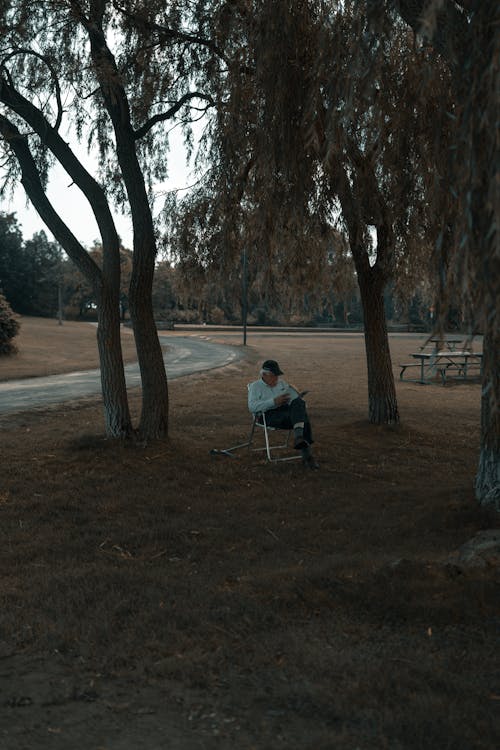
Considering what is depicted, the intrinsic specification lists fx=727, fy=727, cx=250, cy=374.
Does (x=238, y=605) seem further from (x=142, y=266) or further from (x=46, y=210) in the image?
(x=46, y=210)

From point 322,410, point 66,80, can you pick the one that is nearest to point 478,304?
point 66,80

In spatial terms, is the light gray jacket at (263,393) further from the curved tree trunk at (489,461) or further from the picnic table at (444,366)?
the picnic table at (444,366)

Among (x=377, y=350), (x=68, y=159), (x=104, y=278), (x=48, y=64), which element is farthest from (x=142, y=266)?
(x=377, y=350)

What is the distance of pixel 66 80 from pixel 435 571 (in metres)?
7.62

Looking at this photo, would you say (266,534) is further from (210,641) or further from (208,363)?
(208,363)

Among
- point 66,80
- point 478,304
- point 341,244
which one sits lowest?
point 478,304

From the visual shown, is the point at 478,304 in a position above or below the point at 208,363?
above

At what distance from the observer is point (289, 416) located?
916cm

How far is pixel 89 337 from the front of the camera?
159 feet

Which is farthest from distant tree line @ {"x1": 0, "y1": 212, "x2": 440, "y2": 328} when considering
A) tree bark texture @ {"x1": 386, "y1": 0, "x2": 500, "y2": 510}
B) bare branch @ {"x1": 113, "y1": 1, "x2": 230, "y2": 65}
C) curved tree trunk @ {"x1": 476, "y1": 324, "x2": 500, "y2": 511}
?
tree bark texture @ {"x1": 386, "y1": 0, "x2": 500, "y2": 510}

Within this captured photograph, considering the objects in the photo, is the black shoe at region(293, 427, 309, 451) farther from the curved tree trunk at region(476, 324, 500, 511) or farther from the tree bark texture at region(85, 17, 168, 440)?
the curved tree trunk at region(476, 324, 500, 511)

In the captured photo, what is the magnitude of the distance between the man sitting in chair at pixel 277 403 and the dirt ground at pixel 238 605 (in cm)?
44

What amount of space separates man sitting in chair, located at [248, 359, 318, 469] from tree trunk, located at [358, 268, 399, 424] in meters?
2.44

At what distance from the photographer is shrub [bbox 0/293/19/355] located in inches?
1131
